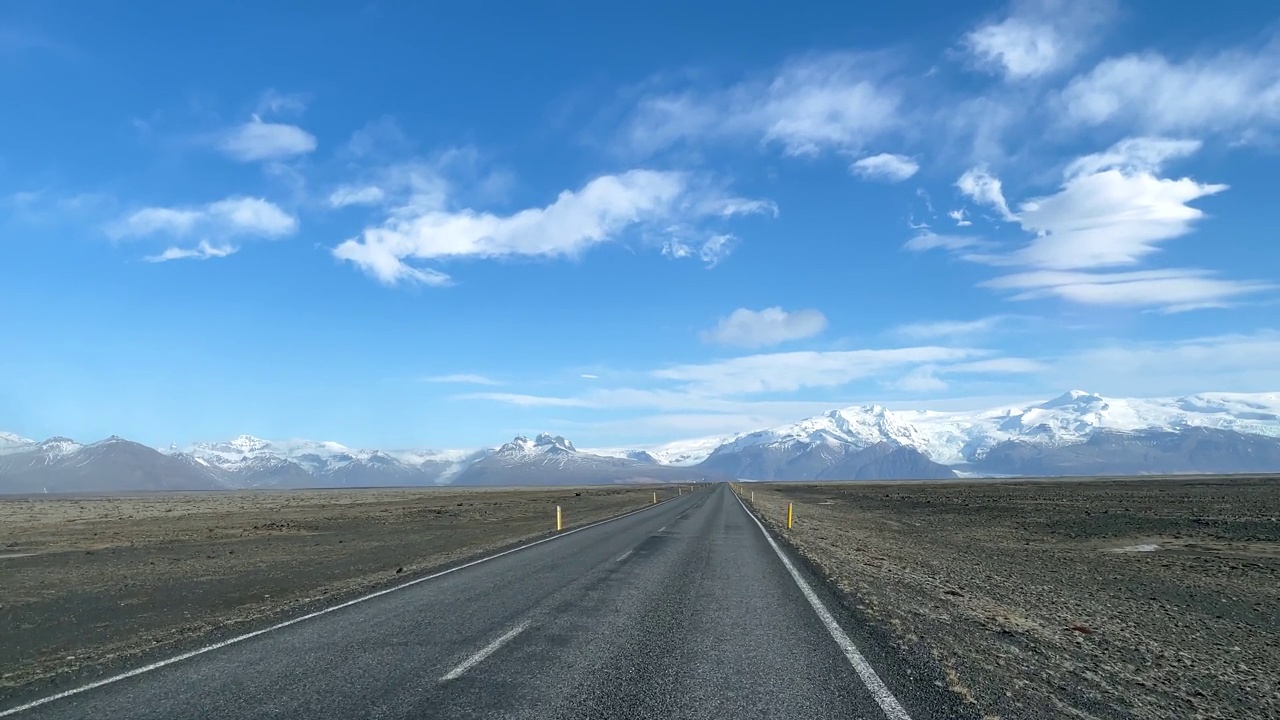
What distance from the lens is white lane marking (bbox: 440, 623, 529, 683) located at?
834 cm

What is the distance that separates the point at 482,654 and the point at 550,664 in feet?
3.41

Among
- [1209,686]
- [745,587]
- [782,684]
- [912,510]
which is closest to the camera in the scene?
[782,684]

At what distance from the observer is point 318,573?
20219 mm

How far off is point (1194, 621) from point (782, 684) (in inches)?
418

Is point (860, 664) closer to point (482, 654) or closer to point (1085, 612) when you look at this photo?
point (482, 654)

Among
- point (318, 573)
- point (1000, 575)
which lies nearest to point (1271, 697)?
point (1000, 575)

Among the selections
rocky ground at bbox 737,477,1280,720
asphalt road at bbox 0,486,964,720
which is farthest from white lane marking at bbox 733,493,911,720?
rocky ground at bbox 737,477,1280,720

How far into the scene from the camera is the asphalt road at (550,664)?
735cm

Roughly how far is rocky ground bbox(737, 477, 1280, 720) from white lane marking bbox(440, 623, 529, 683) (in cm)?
568

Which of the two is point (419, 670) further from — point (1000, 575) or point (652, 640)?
point (1000, 575)

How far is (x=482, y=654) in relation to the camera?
9.35m

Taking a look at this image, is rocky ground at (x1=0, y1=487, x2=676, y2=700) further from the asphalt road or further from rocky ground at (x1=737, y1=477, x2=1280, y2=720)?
rocky ground at (x1=737, y1=477, x2=1280, y2=720)

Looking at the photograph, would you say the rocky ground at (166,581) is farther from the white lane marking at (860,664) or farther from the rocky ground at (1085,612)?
the rocky ground at (1085,612)

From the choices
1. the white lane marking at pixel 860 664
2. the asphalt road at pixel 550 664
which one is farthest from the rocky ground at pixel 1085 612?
the asphalt road at pixel 550 664
